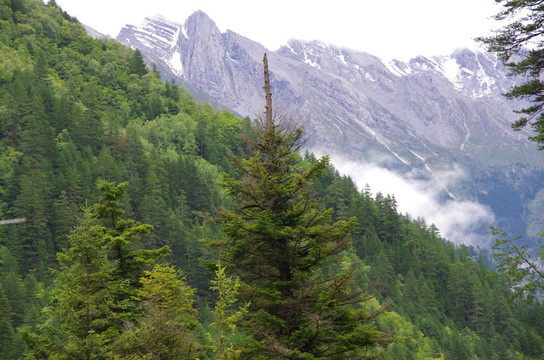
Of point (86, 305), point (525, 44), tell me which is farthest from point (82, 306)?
point (525, 44)

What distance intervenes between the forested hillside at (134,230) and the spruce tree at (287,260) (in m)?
0.37

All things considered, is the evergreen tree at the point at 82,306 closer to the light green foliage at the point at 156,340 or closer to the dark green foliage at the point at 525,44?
the light green foliage at the point at 156,340

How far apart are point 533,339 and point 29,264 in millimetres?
94326

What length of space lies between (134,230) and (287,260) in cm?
701

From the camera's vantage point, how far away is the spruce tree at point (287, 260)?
1223 cm

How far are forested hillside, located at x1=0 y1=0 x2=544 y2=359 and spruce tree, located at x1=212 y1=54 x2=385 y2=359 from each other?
374mm

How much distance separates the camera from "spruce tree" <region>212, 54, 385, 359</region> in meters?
12.2

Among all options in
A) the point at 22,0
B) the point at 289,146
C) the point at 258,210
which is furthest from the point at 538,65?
the point at 22,0

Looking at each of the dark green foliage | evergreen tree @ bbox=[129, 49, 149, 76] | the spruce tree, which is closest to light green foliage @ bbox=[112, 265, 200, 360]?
the spruce tree

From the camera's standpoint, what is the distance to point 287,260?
44.0 ft

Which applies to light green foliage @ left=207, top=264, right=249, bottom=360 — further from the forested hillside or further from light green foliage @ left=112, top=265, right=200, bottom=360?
light green foliage @ left=112, top=265, right=200, bottom=360

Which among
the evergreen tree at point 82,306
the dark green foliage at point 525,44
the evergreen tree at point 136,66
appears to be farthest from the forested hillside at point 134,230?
the dark green foliage at point 525,44

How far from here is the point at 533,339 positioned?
Result: 91188mm

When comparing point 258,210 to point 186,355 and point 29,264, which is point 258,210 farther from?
point 29,264
